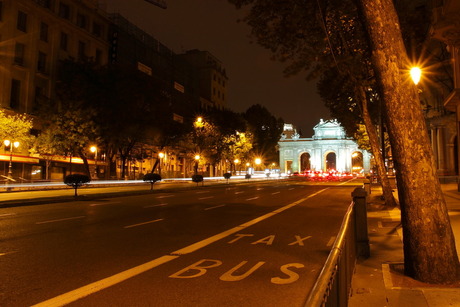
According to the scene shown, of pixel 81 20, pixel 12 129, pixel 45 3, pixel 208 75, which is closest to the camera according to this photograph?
pixel 12 129

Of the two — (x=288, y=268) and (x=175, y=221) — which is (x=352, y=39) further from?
(x=288, y=268)

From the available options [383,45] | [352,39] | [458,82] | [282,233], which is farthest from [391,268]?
[458,82]

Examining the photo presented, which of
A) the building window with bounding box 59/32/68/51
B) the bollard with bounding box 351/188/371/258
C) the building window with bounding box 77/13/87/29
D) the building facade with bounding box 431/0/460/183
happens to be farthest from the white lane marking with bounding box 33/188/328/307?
the building window with bounding box 77/13/87/29

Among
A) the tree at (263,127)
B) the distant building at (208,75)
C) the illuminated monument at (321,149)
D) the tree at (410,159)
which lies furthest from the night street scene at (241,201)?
the illuminated monument at (321,149)

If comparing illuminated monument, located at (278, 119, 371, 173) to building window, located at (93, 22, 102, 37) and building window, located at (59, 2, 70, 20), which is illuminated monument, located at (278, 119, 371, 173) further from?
building window, located at (59, 2, 70, 20)

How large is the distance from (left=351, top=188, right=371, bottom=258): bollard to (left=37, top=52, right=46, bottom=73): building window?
3916 cm

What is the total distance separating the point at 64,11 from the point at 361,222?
44.4 m

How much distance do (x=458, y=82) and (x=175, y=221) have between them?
17.4 m

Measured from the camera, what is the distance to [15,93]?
118 feet

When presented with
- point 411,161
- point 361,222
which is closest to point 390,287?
point 411,161

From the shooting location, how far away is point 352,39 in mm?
17406

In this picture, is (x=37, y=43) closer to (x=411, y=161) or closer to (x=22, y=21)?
(x=22, y=21)

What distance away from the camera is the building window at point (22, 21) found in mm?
36116

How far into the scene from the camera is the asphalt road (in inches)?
200
